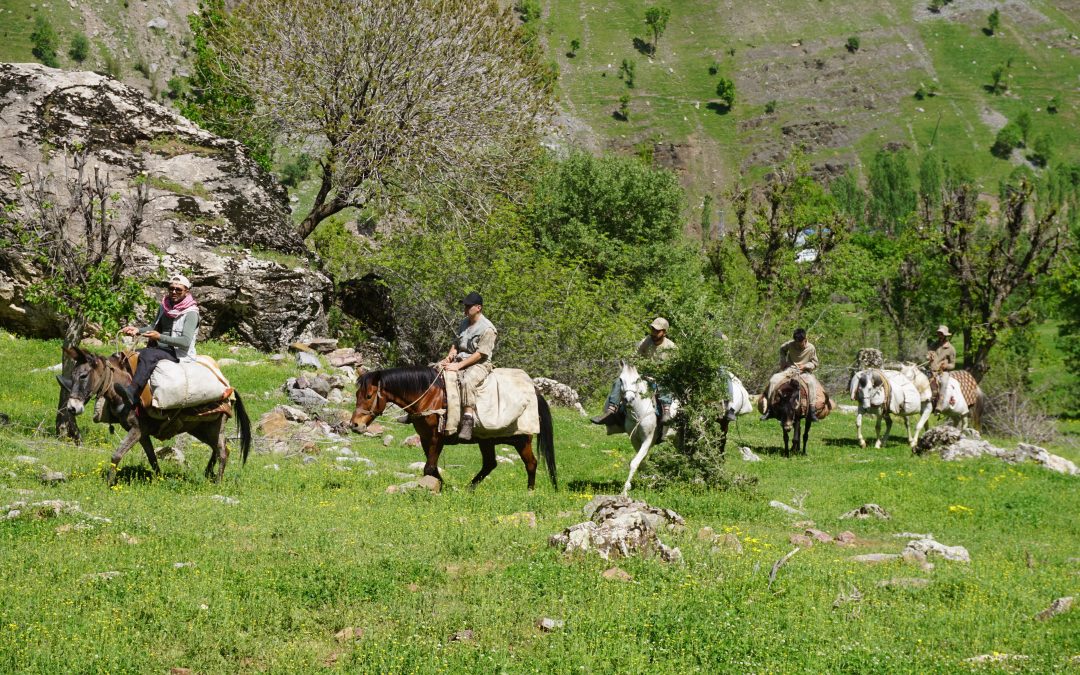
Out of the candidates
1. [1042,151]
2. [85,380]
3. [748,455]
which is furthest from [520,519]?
[1042,151]

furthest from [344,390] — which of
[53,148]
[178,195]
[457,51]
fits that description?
[457,51]

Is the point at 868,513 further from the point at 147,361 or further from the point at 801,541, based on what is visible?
the point at 147,361

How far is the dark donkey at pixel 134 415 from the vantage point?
534 inches

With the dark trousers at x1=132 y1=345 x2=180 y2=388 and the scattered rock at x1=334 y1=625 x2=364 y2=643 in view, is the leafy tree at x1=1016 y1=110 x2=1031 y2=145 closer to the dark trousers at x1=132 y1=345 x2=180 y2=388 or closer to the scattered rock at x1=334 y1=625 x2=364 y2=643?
the dark trousers at x1=132 y1=345 x2=180 y2=388

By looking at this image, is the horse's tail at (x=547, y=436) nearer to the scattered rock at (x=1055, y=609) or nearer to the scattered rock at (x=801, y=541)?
the scattered rock at (x=801, y=541)

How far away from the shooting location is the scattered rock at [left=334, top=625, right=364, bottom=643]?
824cm

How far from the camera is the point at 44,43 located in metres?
153

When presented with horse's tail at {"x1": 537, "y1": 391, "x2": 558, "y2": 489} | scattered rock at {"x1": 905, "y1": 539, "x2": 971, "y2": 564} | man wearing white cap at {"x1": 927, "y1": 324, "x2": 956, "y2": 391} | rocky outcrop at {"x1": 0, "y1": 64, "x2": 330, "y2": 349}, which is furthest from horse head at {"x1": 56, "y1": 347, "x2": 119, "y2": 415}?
man wearing white cap at {"x1": 927, "y1": 324, "x2": 956, "y2": 391}

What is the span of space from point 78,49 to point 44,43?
18.5 feet

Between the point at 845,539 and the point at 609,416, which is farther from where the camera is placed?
the point at 609,416

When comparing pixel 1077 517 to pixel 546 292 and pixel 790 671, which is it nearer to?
pixel 790 671

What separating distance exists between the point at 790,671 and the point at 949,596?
10.6 ft

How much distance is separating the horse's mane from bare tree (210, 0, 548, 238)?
19.4m

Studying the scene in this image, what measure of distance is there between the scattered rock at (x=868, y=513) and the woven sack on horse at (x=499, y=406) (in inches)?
200
